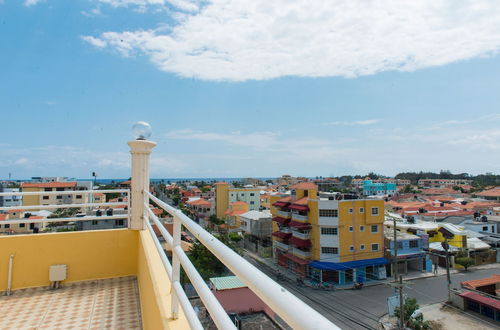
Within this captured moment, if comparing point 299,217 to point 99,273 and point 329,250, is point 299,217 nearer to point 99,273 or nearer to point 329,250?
point 329,250

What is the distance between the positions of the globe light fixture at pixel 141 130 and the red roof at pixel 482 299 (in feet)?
52.8

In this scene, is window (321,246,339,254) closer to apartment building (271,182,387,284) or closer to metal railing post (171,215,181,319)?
apartment building (271,182,387,284)

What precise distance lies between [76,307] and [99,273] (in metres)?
0.76

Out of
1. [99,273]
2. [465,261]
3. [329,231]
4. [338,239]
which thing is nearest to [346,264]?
[338,239]

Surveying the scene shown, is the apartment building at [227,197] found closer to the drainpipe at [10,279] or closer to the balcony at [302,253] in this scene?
the balcony at [302,253]

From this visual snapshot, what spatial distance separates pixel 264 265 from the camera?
21.8 m

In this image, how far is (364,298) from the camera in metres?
16.0

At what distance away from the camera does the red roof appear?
13002mm

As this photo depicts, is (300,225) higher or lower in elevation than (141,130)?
lower

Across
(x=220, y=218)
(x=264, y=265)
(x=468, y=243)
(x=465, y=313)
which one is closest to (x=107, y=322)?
(x=465, y=313)

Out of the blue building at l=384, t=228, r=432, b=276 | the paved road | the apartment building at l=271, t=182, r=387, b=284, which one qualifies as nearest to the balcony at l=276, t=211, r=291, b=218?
the apartment building at l=271, t=182, r=387, b=284

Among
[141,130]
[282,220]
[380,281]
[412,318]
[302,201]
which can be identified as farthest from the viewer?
[282,220]

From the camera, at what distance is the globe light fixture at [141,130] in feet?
11.1

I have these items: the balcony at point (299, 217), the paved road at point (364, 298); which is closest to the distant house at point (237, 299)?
the paved road at point (364, 298)
